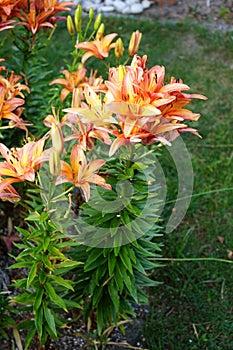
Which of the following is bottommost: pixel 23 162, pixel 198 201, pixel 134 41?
pixel 198 201

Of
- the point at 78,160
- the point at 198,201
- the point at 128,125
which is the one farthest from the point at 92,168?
the point at 198,201

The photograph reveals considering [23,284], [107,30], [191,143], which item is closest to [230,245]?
[191,143]

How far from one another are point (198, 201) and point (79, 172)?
146 centimetres

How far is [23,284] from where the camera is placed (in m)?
1.56

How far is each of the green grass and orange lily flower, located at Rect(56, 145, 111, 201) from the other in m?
0.67

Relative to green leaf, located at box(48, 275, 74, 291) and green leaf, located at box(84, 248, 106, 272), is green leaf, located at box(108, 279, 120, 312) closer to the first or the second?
green leaf, located at box(84, 248, 106, 272)

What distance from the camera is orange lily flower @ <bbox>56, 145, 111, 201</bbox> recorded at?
129 cm

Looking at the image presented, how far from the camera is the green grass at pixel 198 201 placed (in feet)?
6.86

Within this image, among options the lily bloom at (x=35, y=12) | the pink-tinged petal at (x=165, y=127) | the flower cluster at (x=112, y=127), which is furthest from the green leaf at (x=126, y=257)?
the lily bloom at (x=35, y=12)

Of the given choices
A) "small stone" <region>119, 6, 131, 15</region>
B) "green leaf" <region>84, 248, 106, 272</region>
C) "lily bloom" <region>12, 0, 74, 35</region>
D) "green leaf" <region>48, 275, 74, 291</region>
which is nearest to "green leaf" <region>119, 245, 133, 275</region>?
"green leaf" <region>84, 248, 106, 272</region>

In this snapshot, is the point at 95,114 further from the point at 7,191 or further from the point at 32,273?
the point at 32,273

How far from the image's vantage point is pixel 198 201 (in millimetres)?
2660

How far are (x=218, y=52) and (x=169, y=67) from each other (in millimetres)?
428

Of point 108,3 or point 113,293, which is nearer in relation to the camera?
point 113,293
